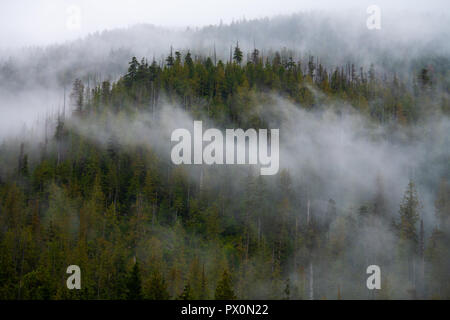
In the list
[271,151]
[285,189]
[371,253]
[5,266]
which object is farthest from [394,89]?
[5,266]

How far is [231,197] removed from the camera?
96062mm

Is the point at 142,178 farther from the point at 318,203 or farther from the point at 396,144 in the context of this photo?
the point at 396,144

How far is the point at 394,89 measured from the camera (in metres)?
155

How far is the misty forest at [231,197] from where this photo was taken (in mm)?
70125

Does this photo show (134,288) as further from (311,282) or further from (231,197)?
(231,197)

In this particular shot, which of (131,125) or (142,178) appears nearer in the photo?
(142,178)

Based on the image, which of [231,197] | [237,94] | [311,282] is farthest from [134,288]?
[237,94]

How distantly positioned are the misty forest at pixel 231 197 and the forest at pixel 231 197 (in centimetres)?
38

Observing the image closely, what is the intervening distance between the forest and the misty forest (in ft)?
1.23

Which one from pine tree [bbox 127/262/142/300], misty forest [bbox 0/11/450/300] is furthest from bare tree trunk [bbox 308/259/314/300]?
pine tree [bbox 127/262/142/300]

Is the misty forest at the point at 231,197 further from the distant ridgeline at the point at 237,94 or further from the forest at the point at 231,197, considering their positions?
the distant ridgeline at the point at 237,94

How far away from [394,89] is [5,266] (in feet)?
475

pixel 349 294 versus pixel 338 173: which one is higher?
pixel 338 173

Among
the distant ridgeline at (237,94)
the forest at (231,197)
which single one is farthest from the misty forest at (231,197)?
the distant ridgeline at (237,94)
